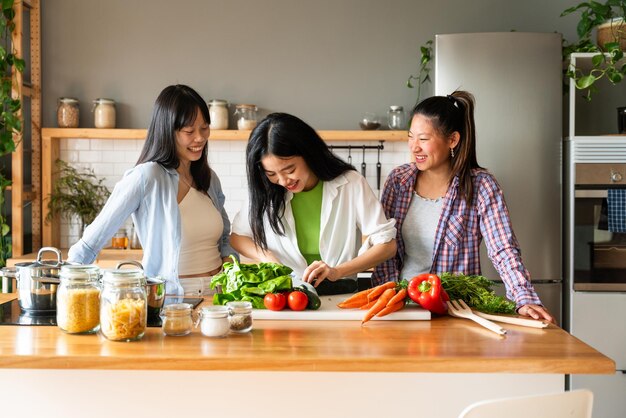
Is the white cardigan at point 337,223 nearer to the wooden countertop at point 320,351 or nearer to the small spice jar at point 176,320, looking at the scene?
the wooden countertop at point 320,351

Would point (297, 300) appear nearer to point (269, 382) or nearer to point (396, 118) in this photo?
point (269, 382)

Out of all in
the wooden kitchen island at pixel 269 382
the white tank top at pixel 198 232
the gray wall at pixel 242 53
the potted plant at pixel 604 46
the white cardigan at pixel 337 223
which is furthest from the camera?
the gray wall at pixel 242 53

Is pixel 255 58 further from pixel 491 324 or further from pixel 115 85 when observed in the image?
pixel 491 324

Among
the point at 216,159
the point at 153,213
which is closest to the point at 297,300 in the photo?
the point at 153,213

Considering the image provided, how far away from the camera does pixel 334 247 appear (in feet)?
9.49

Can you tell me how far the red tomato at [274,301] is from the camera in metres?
2.38

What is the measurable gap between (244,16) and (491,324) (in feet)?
12.7

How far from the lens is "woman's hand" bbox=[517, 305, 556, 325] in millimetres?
2369

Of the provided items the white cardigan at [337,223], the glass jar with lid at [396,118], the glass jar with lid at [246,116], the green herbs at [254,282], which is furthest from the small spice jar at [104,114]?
the green herbs at [254,282]

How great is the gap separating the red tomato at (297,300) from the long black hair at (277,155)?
1.72ft

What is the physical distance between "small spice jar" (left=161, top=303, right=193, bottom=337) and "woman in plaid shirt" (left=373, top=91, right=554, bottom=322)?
3.66 feet

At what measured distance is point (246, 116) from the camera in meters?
5.22

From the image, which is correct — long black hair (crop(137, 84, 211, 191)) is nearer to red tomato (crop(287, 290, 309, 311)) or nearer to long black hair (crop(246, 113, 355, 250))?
long black hair (crop(246, 113, 355, 250))

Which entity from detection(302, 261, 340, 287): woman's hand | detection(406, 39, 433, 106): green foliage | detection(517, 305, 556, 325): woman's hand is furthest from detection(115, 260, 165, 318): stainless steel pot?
detection(406, 39, 433, 106): green foliage
